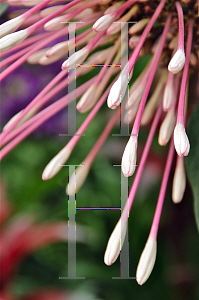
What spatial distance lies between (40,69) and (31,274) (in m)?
0.22

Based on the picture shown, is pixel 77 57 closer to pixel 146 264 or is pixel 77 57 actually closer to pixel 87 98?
pixel 87 98

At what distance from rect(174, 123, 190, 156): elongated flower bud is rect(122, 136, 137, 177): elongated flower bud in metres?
0.02

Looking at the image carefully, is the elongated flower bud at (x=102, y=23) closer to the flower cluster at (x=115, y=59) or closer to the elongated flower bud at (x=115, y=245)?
the flower cluster at (x=115, y=59)

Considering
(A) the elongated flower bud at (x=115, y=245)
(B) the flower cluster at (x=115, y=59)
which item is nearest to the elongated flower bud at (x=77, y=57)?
(B) the flower cluster at (x=115, y=59)

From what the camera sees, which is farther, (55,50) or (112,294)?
(112,294)

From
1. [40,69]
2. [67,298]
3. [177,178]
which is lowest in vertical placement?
[67,298]

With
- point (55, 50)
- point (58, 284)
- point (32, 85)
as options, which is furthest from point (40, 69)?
point (58, 284)

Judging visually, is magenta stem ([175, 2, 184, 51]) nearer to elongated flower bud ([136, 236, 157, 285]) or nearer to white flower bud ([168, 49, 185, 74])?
white flower bud ([168, 49, 185, 74])

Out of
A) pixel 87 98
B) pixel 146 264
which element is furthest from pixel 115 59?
pixel 146 264

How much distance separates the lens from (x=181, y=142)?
0.18m

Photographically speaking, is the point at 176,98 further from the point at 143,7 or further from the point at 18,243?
the point at 18,243

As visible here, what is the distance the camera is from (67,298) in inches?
14.1

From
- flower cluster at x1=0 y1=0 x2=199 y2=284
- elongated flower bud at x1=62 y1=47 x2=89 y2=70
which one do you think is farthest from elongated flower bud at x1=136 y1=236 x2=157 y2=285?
elongated flower bud at x1=62 y1=47 x2=89 y2=70

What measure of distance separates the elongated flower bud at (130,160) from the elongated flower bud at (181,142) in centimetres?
2
